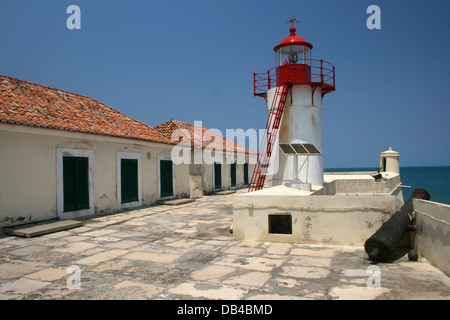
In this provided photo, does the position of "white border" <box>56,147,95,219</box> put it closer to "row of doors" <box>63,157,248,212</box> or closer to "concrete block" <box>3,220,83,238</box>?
"row of doors" <box>63,157,248,212</box>

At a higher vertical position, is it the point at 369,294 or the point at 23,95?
the point at 23,95

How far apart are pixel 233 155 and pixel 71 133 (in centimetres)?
1521

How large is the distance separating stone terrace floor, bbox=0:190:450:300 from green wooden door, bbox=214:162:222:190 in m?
12.9

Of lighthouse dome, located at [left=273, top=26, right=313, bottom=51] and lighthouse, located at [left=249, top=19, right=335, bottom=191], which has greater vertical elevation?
lighthouse dome, located at [left=273, top=26, right=313, bottom=51]

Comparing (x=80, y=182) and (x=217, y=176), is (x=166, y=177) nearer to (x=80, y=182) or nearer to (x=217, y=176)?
(x=80, y=182)

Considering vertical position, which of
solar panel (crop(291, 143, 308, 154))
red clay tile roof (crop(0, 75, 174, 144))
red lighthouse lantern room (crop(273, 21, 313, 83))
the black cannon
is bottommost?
the black cannon

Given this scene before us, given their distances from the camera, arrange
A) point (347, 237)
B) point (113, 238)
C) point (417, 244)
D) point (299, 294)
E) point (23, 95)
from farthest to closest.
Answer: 1. point (23, 95)
2. point (113, 238)
3. point (347, 237)
4. point (417, 244)
5. point (299, 294)

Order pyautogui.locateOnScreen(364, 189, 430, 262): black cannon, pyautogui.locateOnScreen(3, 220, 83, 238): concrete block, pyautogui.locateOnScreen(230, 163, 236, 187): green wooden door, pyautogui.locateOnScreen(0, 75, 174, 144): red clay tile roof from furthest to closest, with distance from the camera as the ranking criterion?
pyautogui.locateOnScreen(230, 163, 236, 187): green wooden door < pyautogui.locateOnScreen(0, 75, 174, 144): red clay tile roof < pyautogui.locateOnScreen(3, 220, 83, 238): concrete block < pyautogui.locateOnScreen(364, 189, 430, 262): black cannon

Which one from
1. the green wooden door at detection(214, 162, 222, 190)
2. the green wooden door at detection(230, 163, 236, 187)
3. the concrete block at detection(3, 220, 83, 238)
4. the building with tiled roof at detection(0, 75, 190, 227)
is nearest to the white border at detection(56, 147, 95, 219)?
the building with tiled roof at detection(0, 75, 190, 227)

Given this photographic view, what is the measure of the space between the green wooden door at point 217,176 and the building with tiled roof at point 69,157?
5779 mm

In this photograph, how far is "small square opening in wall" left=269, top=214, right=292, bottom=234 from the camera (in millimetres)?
8391
